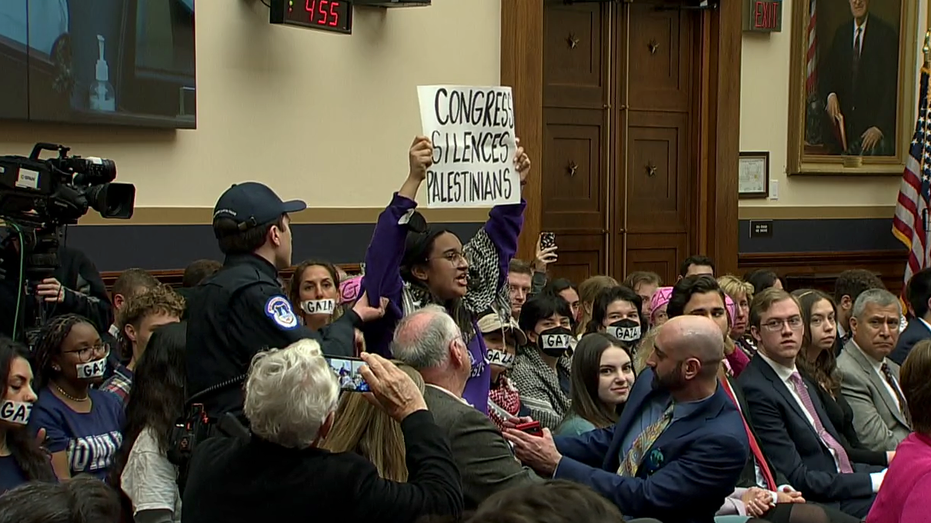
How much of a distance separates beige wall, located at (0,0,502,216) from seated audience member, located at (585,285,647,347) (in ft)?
7.94

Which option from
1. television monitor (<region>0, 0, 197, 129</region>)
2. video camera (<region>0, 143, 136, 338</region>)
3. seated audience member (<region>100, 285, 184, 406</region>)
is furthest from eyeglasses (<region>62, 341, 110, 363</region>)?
television monitor (<region>0, 0, 197, 129</region>)

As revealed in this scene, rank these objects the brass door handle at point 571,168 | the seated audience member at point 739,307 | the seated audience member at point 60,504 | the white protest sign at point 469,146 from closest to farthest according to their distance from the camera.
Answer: the seated audience member at point 60,504
the white protest sign at point 469,146
the seated audience member at point 739,307
the brass door handle at point 571,168

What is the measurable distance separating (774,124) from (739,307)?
407cm

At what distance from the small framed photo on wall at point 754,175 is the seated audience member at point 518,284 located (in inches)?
147

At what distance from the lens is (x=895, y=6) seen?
9.39 meters

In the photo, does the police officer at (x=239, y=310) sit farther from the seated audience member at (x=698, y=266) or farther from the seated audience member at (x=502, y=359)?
the seated audience member at (x=698, y=266)

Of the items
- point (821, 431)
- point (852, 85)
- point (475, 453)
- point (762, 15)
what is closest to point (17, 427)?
point (475, 453)

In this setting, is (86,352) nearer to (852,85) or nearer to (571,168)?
(571,168)

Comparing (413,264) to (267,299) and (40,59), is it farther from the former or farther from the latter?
(40,59)

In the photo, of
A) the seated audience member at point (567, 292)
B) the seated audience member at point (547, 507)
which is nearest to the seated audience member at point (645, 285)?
the seated audience member at point (567, 292)

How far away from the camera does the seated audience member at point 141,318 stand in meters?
4.04

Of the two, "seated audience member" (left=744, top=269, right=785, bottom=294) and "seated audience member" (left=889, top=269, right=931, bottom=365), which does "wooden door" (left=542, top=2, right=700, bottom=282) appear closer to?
"seated audience member" (left=744, top=269, right=785, bottom=294)

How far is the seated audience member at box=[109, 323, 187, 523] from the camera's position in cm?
316

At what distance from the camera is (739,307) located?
17.7 feet
